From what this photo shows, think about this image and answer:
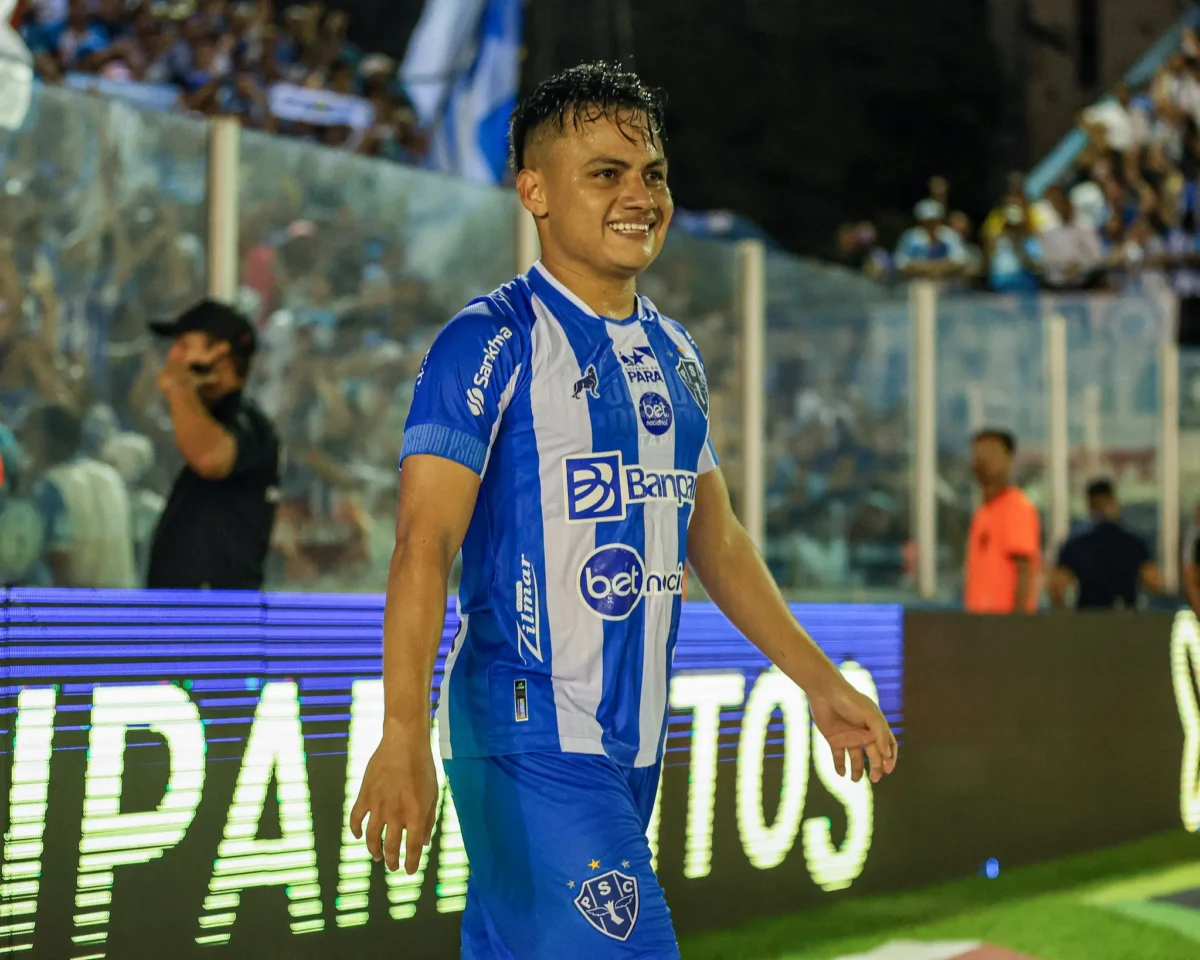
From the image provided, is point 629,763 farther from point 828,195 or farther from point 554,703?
point 828,195

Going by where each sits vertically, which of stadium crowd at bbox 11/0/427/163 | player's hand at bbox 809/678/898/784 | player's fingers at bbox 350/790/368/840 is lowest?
player's fingers at bbox 350/790/368/840

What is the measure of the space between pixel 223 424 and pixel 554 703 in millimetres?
2601

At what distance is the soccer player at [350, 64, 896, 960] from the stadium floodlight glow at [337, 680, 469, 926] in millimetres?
1646

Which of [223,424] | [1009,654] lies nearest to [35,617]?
[223,424]

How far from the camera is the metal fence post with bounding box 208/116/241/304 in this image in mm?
6613

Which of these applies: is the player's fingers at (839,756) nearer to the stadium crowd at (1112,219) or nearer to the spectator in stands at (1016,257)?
the stadium crowd at (1112,219)

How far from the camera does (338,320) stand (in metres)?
7.24

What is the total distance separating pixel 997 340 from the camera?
37.6ft

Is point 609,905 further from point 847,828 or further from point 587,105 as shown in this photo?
point 847,828

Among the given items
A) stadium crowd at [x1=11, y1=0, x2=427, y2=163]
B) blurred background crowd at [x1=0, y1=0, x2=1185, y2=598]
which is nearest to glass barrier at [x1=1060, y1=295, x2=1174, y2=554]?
blurred background crowd at [x1=0, y1=0, x2=1185, y2=598]

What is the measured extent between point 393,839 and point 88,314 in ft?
15.0

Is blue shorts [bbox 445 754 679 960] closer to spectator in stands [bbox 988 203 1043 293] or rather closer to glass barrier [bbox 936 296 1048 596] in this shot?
glass barrier [bbox 936 296 1048 596]

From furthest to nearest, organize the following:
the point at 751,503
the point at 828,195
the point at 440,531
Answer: the point at 828,195 → the point at 751,503 → the point at 440,531

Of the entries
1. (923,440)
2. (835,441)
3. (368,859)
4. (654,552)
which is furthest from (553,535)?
(923,440)
